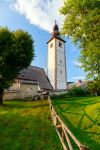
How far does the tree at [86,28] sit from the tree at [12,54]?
Answer: 14564mm

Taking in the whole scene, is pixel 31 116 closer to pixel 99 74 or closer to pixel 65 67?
pixel 99 74

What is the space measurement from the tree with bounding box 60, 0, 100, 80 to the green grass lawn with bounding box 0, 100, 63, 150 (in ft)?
24.3

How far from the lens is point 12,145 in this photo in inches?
697

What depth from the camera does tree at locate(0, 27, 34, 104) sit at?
39.6 metres

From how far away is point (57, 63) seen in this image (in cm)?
6781

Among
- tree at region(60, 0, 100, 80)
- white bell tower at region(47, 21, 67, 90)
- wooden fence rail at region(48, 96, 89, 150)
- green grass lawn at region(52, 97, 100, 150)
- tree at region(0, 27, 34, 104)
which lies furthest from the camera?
white bell tower at region(47, 21, 67, 90)

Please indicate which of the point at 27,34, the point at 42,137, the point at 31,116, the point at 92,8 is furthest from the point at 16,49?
the point at 42,137

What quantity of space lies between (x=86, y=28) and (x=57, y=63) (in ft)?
138

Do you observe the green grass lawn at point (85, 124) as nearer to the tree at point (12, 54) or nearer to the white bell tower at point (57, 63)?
the tree at point (12, 54)

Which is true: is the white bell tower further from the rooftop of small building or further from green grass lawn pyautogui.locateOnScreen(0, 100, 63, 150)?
green grass lawn pyautogui.locateOnScreen(0, 100, 63, 150)

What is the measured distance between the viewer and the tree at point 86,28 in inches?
964

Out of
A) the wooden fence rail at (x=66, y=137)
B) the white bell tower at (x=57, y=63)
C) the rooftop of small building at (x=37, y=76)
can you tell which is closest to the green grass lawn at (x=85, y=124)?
the wooden fence rail at (x=66, y=137)

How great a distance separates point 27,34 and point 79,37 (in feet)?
61.9

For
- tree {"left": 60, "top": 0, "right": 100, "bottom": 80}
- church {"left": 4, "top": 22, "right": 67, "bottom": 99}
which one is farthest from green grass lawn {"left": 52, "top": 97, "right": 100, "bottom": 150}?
church {"left": 4, "top": 22, "right": 67, "bottom": 99}
